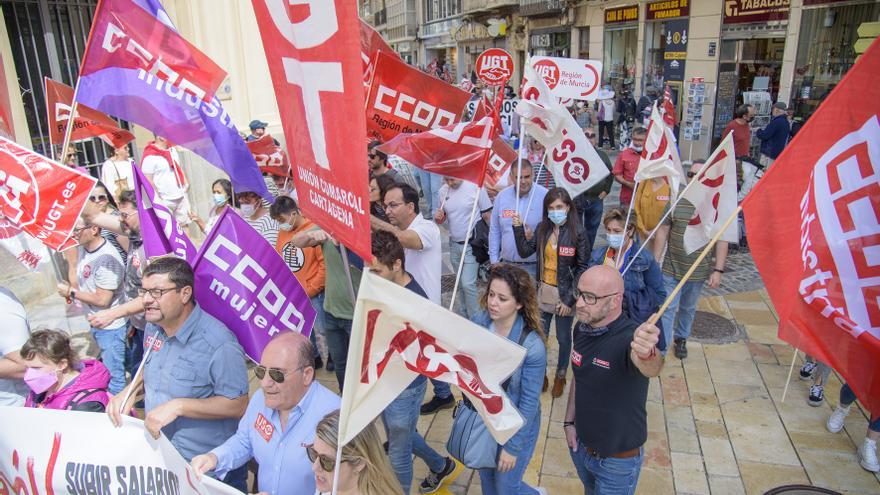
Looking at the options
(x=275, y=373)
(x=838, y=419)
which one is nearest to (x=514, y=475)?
(x=275, y=373)

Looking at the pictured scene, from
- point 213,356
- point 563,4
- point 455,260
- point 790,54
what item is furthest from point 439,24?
point 213,356

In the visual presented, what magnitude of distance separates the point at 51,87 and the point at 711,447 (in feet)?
22.4

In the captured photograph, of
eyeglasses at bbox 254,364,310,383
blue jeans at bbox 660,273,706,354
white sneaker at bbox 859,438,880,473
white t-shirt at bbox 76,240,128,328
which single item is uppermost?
eyeglasses at bbox 254,364,310,383

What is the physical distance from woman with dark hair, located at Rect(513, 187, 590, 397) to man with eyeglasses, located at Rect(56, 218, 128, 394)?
11.0 feet

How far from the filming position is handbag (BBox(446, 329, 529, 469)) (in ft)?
11.1

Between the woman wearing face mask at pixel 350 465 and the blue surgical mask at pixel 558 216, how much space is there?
2987 millimetres

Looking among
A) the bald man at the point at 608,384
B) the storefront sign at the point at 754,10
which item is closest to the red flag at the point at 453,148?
the bald man at the point at 608,384

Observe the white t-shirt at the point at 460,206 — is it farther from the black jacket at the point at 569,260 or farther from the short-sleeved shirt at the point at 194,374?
the short-sleeved shirt at the point at 194,374

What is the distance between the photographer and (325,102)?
7.58 ft

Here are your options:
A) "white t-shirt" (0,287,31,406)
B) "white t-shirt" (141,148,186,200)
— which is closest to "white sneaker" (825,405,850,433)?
"white t-shirt" (0,287,31,406)

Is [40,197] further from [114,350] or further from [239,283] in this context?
[239,283]

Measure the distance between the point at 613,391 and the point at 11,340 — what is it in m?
3.62

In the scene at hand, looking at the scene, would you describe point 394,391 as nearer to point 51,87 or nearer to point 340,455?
point 340,455

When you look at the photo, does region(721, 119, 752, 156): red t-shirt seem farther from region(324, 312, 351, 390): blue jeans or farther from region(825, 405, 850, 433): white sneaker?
region(324, 312, 351, 390): blue jeans
